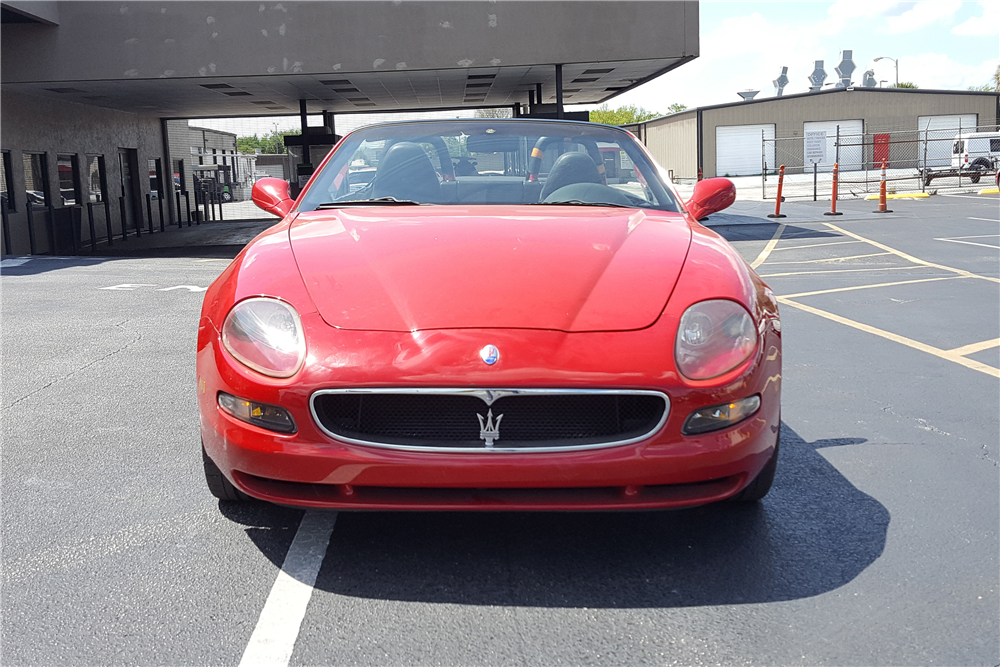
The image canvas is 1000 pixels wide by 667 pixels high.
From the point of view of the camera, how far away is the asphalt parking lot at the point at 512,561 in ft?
→ 7.36

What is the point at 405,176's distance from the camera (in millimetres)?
3783

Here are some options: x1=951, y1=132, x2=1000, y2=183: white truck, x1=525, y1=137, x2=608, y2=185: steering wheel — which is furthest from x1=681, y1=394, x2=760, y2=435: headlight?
x1=951, y1=132, x2=1000, y2=183: white truck

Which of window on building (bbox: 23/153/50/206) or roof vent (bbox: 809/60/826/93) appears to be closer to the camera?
window on building (bbox: 23/153/50/206)

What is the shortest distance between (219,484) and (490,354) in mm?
1095

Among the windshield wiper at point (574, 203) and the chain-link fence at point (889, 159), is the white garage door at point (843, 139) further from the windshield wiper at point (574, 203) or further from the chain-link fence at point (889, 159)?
the windshield wiper at point (574, 203)

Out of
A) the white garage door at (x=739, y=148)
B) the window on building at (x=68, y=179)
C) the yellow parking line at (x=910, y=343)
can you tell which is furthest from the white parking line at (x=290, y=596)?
the white garage door at (x=739, y=148)

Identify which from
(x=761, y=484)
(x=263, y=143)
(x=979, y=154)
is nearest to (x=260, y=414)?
(x=761, y=484)

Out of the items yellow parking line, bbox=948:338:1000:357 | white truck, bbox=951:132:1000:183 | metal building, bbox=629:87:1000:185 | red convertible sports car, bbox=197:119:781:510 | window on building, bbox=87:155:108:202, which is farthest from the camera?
metal building, bbox=629:87:1000:185

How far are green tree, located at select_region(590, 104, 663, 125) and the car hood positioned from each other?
9664 cm

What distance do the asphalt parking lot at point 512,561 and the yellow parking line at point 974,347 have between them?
104cm

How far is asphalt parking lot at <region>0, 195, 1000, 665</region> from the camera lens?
2.24m

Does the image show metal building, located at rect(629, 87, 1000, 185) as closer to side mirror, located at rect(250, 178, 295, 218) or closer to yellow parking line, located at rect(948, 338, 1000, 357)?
yellow parking line, located at rect(948, 338, 1000, 357)

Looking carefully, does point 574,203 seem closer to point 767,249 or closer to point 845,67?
point 767,249

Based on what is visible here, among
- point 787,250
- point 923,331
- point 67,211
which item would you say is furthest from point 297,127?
point 923,331
